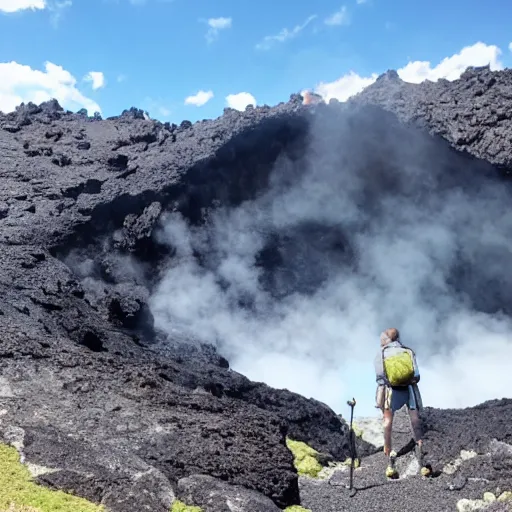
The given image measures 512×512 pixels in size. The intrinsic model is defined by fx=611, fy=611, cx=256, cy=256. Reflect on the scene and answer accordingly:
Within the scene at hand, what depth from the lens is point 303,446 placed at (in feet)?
51.9

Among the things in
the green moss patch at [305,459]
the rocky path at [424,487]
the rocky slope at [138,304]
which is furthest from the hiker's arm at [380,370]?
the green moss patch at [305,459]

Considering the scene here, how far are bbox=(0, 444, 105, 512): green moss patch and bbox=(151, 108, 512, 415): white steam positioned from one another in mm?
17427

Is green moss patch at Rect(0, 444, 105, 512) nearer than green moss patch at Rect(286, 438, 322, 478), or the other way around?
green moss patch at Rect(0, 444, 105, 512)

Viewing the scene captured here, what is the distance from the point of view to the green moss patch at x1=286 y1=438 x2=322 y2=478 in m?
14.2

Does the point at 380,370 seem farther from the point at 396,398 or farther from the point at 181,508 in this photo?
the point at 181,508

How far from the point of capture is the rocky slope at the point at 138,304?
8992mm

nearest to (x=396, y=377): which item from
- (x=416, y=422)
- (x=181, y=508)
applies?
(x=416, y=422)

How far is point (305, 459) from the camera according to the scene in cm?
1489

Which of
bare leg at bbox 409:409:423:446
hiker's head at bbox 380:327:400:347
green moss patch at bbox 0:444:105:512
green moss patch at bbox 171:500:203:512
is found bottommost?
green moss patch at bbox 171:500:203:512

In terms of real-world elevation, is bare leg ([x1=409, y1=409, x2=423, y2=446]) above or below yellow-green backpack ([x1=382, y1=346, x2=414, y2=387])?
below

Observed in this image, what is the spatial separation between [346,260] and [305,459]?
52.0 ft

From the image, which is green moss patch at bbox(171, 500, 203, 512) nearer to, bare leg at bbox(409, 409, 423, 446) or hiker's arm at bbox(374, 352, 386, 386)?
hiker's arm at bbox(374, 352, 386, 386)

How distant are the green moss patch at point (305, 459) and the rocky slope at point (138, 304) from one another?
2.74 ft

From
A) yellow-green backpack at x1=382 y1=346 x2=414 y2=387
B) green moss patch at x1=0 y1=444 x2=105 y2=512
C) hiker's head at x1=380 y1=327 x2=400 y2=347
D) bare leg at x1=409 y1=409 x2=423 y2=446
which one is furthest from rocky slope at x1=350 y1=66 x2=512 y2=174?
green moss patch at x1=0 y1=444 x2=105 y2=512
